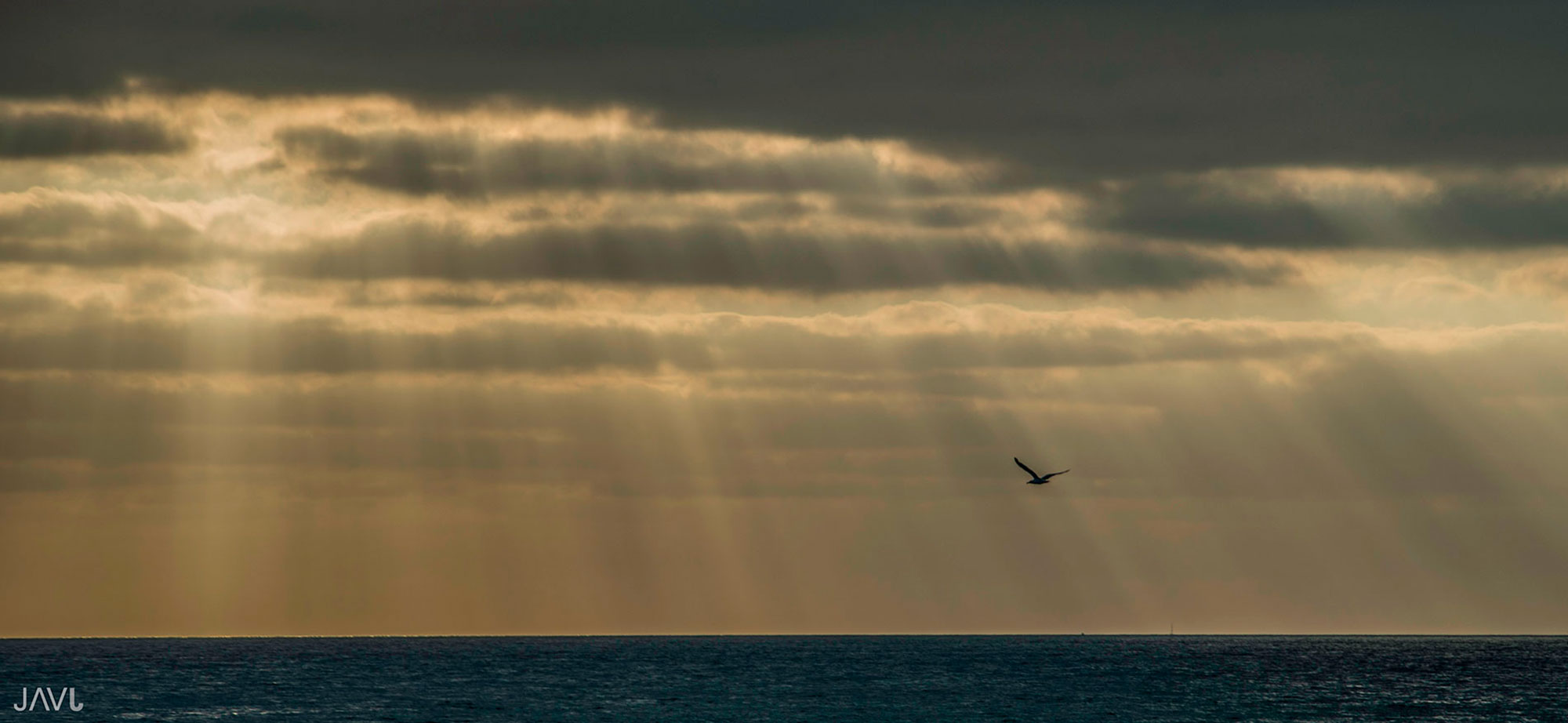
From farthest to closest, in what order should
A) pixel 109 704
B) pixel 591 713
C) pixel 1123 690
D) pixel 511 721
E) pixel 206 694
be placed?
pixel 1123 690
pixel 206 694
pixel 109 704
pixel 591 713
pixel 511 721

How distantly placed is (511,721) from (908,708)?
3621 cm

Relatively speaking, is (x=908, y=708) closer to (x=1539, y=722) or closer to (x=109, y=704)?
(x=1539, y=722)

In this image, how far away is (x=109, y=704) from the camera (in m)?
164

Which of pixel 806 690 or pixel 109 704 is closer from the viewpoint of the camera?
pixel 109 704

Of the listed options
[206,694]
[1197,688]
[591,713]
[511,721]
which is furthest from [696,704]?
[1197,688]


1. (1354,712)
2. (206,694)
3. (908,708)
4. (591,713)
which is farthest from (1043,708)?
(206,694)

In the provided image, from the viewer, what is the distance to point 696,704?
16425 cm

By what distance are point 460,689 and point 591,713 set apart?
1623 inches

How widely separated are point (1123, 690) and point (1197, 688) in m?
11.0

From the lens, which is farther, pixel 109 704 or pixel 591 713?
pixel 109 704

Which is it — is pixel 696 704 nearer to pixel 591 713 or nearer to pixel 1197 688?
pixel 591 713

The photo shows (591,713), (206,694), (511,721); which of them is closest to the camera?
(511,721)

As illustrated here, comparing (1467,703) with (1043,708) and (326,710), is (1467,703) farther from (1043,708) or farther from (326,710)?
(326,710)

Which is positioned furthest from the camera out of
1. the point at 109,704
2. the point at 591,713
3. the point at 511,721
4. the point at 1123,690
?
the point at 1123,690
